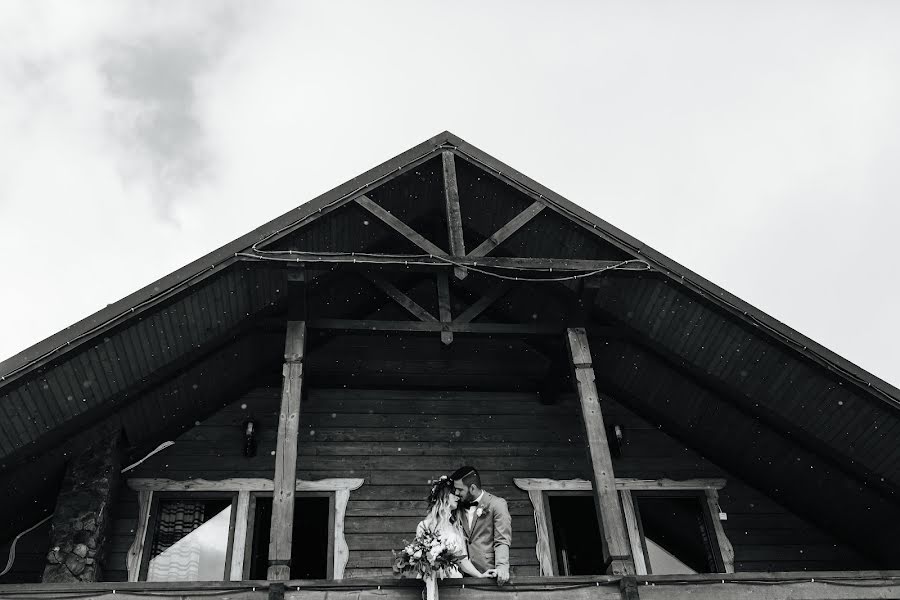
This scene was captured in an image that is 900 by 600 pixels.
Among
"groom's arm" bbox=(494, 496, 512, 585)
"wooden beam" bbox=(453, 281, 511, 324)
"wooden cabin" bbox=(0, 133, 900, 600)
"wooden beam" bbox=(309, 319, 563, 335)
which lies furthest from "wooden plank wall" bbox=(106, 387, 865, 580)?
"groom's arm" bbox=(494, 496, 512, 585)

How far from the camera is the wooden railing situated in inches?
273

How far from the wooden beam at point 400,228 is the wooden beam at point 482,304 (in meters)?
0.78

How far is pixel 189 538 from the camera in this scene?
10.1 meters

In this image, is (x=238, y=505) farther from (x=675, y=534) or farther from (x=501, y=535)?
(x=675, y=534)

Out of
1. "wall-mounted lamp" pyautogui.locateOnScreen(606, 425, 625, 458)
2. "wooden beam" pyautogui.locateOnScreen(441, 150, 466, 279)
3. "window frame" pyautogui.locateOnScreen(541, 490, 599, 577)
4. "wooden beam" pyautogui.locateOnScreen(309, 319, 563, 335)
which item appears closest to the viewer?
"wooden beam" pyautogui.locateOnScreen(441, 150, 466, 279)

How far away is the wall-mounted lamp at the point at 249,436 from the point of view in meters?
10.5

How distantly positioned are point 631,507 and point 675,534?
716 mm

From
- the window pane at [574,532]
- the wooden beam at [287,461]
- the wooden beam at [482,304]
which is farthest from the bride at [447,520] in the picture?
the window pane at [574,532]

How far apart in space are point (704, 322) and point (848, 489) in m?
2.74

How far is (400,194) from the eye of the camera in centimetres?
1078

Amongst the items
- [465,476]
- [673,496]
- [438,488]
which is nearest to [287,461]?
[438,488]

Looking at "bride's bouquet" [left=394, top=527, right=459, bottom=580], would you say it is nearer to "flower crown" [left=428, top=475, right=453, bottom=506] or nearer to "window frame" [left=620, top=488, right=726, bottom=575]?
"flower crown" [left=428, top=475, right=453, bottom=506]

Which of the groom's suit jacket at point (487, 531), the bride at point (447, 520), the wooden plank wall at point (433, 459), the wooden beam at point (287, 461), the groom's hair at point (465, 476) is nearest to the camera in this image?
the wooden beam at point (287, 461)

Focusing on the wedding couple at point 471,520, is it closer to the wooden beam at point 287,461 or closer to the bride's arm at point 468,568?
the bride's arm at point 468,568
